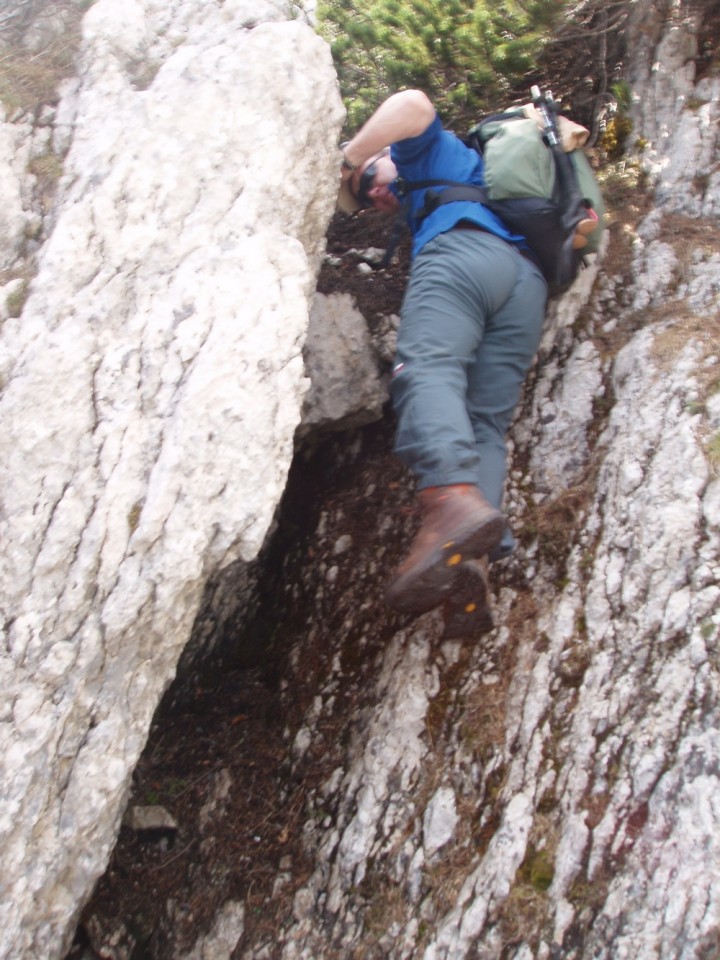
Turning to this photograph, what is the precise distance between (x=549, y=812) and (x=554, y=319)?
307cm

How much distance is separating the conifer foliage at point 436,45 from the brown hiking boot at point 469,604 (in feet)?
12.2

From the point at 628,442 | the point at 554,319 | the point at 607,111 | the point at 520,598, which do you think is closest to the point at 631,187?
the point at 607,111

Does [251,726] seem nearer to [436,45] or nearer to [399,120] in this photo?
[399,120]

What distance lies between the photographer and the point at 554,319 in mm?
5238

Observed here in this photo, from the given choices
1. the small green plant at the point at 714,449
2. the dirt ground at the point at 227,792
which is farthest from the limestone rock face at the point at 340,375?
the small green plant at the point at 714,449

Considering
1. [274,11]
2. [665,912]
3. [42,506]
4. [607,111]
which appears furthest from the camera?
[607,111]

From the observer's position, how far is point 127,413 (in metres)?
3.59

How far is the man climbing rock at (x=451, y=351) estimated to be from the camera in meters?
3.58

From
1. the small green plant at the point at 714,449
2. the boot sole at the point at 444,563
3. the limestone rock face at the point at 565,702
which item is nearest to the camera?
the limestone rock face at the point at 565,702

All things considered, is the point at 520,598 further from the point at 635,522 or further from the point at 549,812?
the point at 549,812

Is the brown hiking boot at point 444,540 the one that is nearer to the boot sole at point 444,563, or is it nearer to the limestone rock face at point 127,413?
the boot sole at point 444,563

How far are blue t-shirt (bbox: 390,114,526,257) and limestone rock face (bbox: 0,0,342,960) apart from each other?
21.8 inches

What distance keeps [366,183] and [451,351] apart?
5.21 ft

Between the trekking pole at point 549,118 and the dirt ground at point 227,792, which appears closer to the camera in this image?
the dirt ground at point 227,792
